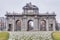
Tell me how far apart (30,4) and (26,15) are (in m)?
3.70

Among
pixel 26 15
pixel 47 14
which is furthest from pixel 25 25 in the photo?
pixel 47 14

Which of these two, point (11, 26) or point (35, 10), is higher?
point (35, 10)

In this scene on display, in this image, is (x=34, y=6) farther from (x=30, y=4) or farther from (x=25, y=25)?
(x=25, y=25)

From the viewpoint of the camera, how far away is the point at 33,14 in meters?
62.2

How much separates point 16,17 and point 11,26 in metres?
3.29

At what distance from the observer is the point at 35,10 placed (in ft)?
203

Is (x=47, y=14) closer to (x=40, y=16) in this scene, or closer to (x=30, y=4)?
(x=40, y=16)

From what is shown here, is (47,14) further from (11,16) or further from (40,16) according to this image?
(11,16)

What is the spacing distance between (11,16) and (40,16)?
921 cm

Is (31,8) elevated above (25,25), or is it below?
above

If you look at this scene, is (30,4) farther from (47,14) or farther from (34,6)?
(47,14)

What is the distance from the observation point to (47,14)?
6272 cm

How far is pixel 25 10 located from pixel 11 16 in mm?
5065

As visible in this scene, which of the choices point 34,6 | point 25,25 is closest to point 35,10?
point 34,6
